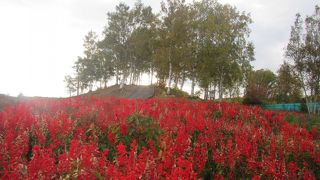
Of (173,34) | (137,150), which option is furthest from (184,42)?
(137,150)

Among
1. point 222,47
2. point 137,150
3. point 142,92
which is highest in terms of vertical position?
point 222,47

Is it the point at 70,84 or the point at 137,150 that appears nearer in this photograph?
the point at 137,150

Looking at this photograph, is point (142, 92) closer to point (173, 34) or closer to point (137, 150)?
point (173, 34)

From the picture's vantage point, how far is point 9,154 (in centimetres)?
496

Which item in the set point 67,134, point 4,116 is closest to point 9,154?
point 67,134

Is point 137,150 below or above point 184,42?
below

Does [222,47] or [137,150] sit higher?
[222,47]

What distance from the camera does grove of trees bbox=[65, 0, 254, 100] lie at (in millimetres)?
40594

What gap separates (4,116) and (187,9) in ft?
119

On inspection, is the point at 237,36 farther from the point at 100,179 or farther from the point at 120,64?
the point at 100,179

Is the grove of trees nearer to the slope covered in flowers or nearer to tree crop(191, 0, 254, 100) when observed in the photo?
tree crop(191, 0, 254, 100)

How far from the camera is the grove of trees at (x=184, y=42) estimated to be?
133ft

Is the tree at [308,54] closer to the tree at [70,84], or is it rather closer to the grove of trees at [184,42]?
the grove of trees at [184,42]

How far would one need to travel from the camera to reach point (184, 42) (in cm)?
4144
